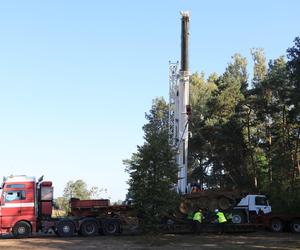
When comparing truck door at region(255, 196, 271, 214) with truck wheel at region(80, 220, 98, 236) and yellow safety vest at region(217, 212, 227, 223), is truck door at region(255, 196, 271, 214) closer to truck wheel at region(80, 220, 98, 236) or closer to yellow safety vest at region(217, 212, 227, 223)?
yellow safety vest at region(217, 212, 227, 223)

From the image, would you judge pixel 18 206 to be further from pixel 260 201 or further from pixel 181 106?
pixel 260 201

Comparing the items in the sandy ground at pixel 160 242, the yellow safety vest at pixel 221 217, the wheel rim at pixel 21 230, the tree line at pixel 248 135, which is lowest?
the sandy ground at pixel 160 242

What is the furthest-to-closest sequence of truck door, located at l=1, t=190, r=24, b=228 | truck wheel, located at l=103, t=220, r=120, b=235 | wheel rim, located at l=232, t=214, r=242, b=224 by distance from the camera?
wheel rim, located at l=232, t=214, r=242, b=224
truck wheel, located at l=103, t=220, r=120, b=235
truck door, located at l=1, t=190, r=24, b=228

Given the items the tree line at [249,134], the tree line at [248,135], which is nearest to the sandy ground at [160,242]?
the tree line at [249,134]

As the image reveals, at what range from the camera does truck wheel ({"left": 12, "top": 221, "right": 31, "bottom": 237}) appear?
95.1ft

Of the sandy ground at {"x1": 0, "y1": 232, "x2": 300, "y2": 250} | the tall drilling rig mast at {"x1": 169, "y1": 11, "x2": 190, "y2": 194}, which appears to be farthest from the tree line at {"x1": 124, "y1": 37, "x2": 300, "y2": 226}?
the sandy ground at {"x1": 0, "y1": 232, "x2": 300, "y2": 250}

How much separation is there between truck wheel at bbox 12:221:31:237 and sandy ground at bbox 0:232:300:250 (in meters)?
0.49

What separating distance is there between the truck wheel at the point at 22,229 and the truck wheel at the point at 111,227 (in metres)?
4.34

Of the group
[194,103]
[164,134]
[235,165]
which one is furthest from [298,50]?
[194,103]

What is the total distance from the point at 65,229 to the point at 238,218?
11242 millimetres

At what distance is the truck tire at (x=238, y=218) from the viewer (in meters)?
33.1

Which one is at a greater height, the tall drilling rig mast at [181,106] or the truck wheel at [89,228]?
the tall drilling rig mast at [181,106]

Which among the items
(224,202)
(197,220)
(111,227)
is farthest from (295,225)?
(111,227)

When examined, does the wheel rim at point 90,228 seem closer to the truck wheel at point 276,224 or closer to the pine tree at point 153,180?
the pine tree at point 153,180
